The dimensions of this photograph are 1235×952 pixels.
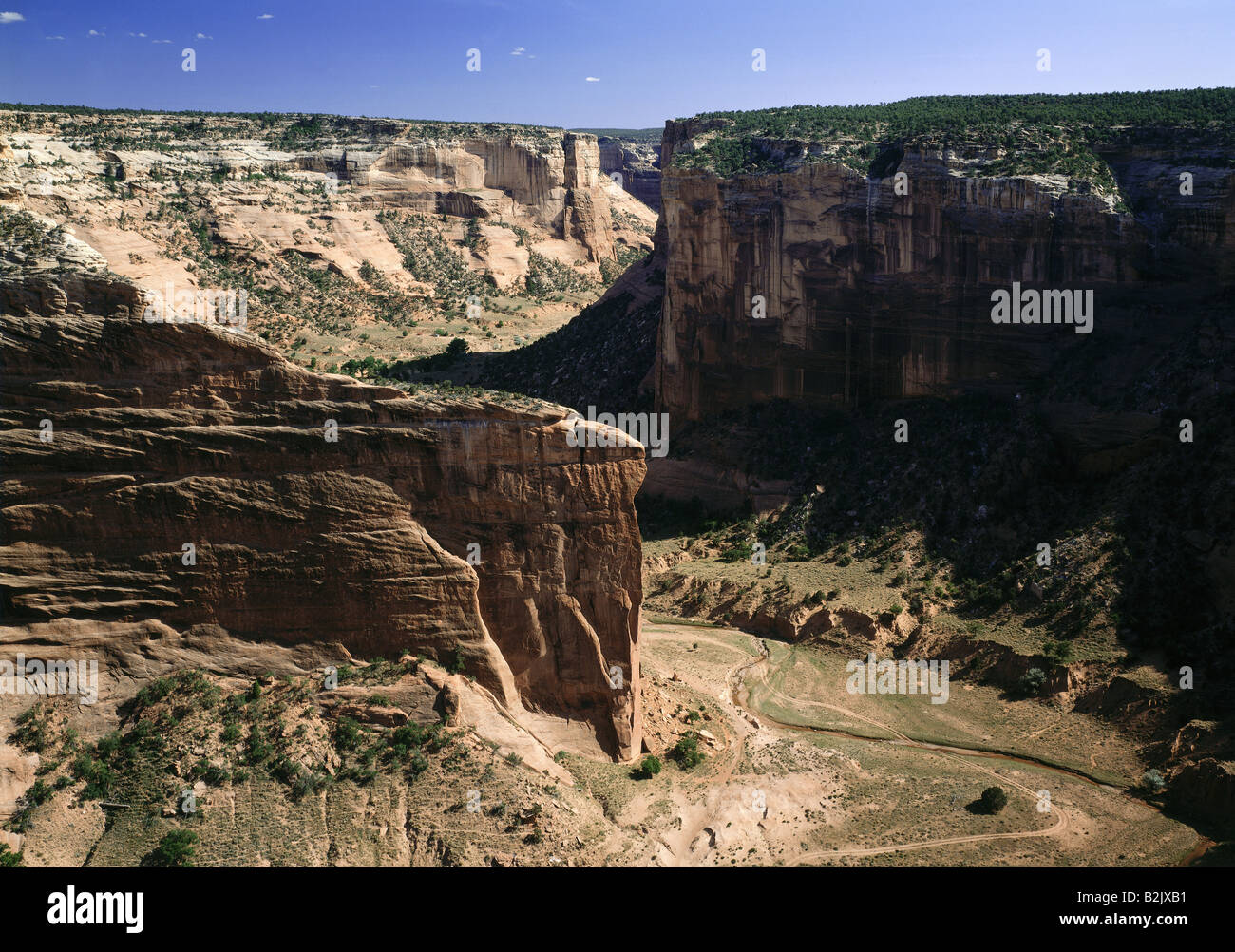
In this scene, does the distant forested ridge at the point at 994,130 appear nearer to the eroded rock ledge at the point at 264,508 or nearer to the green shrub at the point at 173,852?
the eroded rock ledge at the point at 264,508

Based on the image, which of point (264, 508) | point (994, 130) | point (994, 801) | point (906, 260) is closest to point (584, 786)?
point (264, 508)

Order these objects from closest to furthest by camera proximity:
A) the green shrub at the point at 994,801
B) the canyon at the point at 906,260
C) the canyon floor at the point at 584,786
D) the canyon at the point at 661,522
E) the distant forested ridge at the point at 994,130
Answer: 1. the canyon floor at the point at 584,786
2. the canyon at the point at 661,522
3. the green shrub at the point at 994,801
4. the canyon at the point at 906,260
5. the distant forested ridge at the point at 994,130

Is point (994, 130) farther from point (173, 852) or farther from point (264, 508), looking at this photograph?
point (173, 852)

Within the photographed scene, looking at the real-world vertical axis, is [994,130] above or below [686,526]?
above

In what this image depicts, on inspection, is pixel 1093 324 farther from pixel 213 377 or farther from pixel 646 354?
pixel 213 377

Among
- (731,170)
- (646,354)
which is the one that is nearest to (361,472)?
(731,170)

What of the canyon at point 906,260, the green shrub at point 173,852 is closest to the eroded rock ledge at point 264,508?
the green shrub at point 173,852
